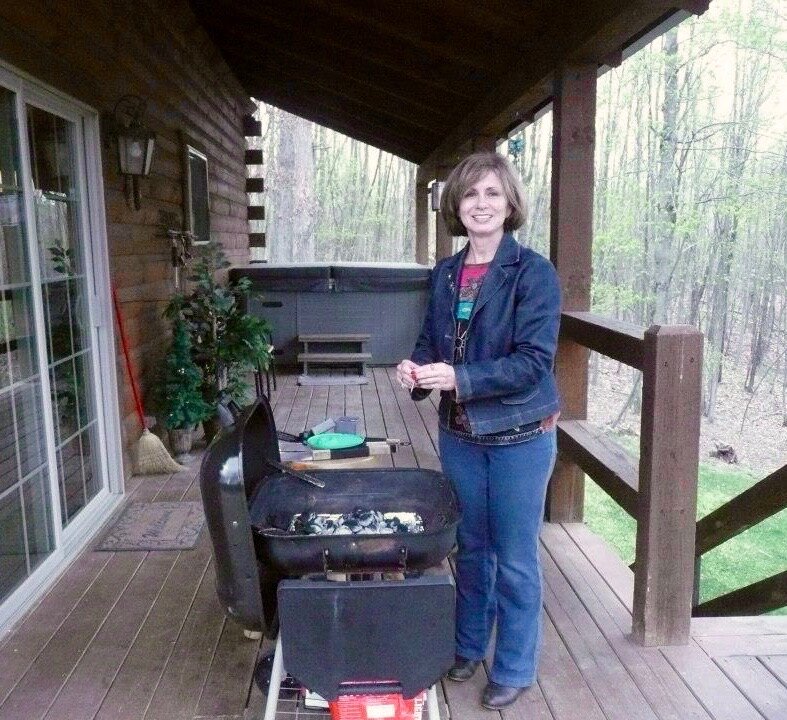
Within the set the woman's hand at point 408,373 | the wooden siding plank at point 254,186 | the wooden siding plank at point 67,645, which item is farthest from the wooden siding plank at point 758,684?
the wooden siding plank at point 254,186

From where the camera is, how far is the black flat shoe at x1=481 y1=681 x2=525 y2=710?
201 centimetres

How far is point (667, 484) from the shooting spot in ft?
7.34

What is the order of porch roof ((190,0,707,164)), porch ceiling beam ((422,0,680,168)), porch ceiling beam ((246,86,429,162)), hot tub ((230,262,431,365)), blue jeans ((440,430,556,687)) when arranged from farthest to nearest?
porch ceiling beam ((246,86,429,162))
hot tub ((230,262,431,365))
porch roof ((190,0,707,164))
porch ceiling beam ((422,0,680,168))
blue jeans ((440,430,556,687))

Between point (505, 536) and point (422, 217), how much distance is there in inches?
274

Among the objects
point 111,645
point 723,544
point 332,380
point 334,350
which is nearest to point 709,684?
point 111,645

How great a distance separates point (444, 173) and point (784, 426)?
9651 mm

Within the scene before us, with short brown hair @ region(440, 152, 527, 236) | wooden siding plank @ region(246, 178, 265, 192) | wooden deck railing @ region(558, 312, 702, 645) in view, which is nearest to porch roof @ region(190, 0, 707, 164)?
short brown hair @ region(440, 152, 527, 236)

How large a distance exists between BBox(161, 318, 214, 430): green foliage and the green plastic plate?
1603 millimetres

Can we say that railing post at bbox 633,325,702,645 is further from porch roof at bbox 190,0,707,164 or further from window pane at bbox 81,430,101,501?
window pane at bbox 81,430,101,501

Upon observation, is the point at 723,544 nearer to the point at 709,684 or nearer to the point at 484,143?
the point at 484,143

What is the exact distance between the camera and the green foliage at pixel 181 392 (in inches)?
163

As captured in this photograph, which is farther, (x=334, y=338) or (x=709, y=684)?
(x=334, y=338)

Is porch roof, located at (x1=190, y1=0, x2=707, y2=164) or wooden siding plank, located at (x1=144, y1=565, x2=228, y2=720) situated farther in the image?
porch roof, located at (x1=190, y1=0, x2=707, y2=164)

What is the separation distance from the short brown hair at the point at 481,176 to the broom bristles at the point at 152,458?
8.69 feet
